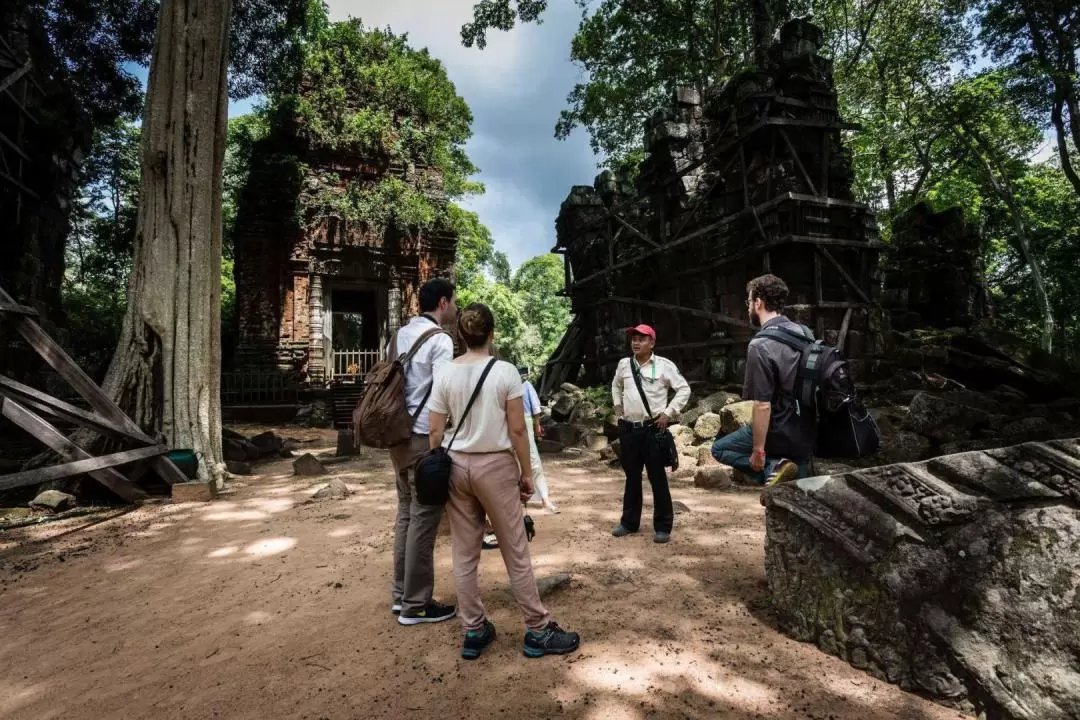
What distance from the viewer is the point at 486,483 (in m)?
2.39

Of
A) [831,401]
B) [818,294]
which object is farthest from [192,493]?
[818,294]

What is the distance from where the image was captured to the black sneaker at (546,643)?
2465mm

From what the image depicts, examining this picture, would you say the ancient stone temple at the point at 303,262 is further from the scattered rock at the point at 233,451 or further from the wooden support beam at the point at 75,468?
the wooden support beam at the point at 75,468

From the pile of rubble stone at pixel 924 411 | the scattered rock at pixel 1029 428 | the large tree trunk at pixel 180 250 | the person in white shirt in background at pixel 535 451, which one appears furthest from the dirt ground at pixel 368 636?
the scattered rock at pixel 1029 428

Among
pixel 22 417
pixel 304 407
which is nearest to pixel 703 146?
pixel 304 407

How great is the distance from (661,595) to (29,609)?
3793 millimetres

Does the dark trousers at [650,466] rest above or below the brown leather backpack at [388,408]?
below

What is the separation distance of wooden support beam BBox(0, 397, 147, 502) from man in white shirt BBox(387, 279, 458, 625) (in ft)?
14.0

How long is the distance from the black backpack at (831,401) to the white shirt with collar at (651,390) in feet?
3.98

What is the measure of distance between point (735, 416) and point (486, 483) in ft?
18.9

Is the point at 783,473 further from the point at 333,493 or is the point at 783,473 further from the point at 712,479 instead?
the point at 333,493

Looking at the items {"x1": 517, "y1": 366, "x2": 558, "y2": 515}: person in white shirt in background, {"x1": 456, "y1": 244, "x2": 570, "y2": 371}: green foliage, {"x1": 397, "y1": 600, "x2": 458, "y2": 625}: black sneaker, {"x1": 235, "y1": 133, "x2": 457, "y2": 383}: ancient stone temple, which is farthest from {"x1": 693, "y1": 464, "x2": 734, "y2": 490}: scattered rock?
{"x1": 456, "y1": 244, "x2": 570, "y2": 371}: green foliage

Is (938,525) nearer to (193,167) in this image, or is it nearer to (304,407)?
(193,167)

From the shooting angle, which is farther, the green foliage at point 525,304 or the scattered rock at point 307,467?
the green foliage at point 525,304
